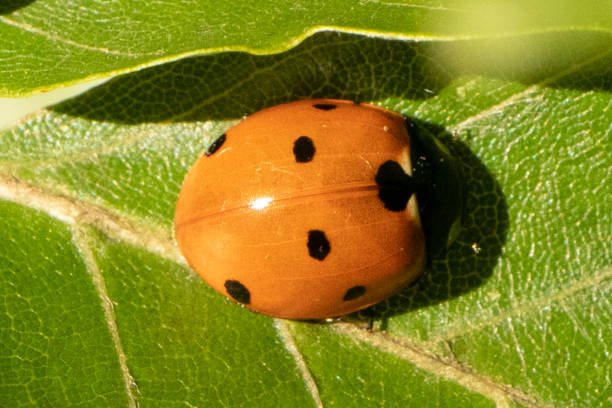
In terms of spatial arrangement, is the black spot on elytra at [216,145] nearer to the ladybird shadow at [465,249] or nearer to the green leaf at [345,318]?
the green leaf at [345,318]

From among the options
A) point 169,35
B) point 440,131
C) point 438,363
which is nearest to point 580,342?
point 438,363

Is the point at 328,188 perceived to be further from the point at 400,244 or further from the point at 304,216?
the point at 400,244

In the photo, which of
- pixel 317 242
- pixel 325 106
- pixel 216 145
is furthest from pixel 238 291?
pixel 325 106

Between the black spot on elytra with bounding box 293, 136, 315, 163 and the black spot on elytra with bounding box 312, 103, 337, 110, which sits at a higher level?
the black spot on elytra with bounding box 312, 103, 337, 110

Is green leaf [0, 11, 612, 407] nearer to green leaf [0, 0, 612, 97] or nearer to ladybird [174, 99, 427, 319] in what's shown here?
ladybird [174, 99, 427, 319]

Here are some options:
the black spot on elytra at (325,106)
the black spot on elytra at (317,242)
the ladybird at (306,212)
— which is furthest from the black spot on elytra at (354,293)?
the black spot on elytra at (325,106)

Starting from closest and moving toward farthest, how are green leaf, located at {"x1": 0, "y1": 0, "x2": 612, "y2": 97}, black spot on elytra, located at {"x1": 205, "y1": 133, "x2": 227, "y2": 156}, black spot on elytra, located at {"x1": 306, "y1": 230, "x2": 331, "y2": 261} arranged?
green leaf, located at {"x1": 0, "y1": 0, "x2": 612, "y2": 97} → black spot on elytra, located at {"x1": 306, "y1": 230, "x2": 331, "y2": 261} → black spot on elytra, located at {"x1": 205, "y1": 133, "x2": 227, "y2": 156}

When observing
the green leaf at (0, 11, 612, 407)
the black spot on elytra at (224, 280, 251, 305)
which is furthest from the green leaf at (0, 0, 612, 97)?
the black spot on elytra at (224, 280, 251, 305)
